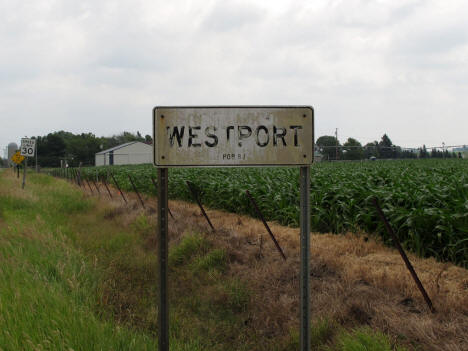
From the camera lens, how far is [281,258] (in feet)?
18.1

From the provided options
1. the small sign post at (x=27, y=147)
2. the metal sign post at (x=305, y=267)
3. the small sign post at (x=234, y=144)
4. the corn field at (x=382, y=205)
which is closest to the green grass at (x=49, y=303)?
the small sign post at (x=234, y=144)

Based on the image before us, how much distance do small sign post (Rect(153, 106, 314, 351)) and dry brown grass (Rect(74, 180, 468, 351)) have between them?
50.5 inches

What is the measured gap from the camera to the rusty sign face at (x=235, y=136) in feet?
8.09

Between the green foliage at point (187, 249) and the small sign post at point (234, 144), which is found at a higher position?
the small sign post at point (234, 144)

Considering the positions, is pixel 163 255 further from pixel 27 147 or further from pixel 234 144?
pixel 27 147

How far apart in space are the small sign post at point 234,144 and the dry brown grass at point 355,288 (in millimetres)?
1282

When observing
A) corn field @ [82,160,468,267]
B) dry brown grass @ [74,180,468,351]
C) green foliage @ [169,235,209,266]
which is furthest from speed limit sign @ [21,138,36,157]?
dry brown grass @ [74,180,468,351]

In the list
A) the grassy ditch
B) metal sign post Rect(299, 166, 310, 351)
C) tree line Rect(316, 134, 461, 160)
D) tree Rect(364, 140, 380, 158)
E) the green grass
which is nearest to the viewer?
metal sign post Rect(299, 166, 310, 351)

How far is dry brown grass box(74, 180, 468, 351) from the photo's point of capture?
3.23m

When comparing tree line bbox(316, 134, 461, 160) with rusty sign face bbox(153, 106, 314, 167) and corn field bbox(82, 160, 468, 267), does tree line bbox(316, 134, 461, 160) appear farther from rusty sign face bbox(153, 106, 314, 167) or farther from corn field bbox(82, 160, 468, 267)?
rusty sign face bbox(153, 106, 314, 167)

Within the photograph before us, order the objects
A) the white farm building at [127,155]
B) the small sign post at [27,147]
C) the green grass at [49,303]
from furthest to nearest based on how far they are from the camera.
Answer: the white farm building at [127,155], the small sign post at [27,147], the green grass at [49,303]

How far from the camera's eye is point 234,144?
→ 2.50m

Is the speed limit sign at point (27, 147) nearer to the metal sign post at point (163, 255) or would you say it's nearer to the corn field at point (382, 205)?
the corn field at point (382, 205)

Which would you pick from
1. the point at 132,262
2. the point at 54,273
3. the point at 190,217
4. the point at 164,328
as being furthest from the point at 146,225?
the point at 164,328
